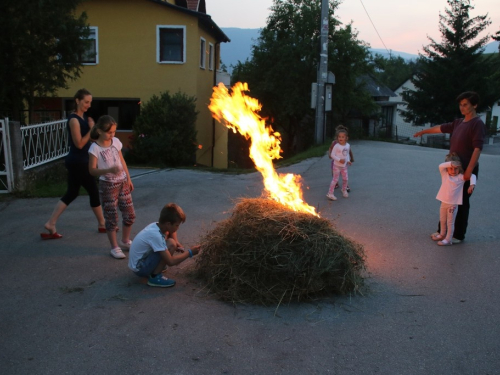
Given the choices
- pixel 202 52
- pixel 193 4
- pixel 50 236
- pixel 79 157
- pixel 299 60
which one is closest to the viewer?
pixel 79 157

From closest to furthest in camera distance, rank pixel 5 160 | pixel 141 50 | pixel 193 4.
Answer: pixel 5 160 < pixel 141 50 < pixel 193 4

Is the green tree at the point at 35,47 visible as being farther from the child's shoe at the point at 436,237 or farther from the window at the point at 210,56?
the window at the point at 210,56

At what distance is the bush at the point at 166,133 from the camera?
17.1 m

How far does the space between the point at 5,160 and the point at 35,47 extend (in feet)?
9.32

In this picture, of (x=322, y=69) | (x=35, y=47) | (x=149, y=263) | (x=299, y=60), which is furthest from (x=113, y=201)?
(x=299, y=60)

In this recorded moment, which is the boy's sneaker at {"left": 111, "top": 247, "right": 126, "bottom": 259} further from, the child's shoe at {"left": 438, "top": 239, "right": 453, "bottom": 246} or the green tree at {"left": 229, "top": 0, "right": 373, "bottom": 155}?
the green tree at {"left": 229, "top": 0, "right": 373, "bottom": 155}

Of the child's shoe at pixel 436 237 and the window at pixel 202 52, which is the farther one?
the window at pixel 202 52

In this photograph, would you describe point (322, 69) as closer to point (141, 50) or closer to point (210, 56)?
point (210, 56)

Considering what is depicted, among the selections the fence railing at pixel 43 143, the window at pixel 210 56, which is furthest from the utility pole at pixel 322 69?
the fence railing at pixel 43 143

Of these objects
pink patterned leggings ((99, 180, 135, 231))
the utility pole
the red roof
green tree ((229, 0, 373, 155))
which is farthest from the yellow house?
pink patterned leggings ((99, 180, 135, 231))

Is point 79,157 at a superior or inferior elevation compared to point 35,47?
inferior

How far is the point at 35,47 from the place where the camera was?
10609 millimetres

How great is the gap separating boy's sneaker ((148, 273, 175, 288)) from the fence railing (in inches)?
256

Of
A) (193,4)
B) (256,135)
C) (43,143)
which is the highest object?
(193,4)
